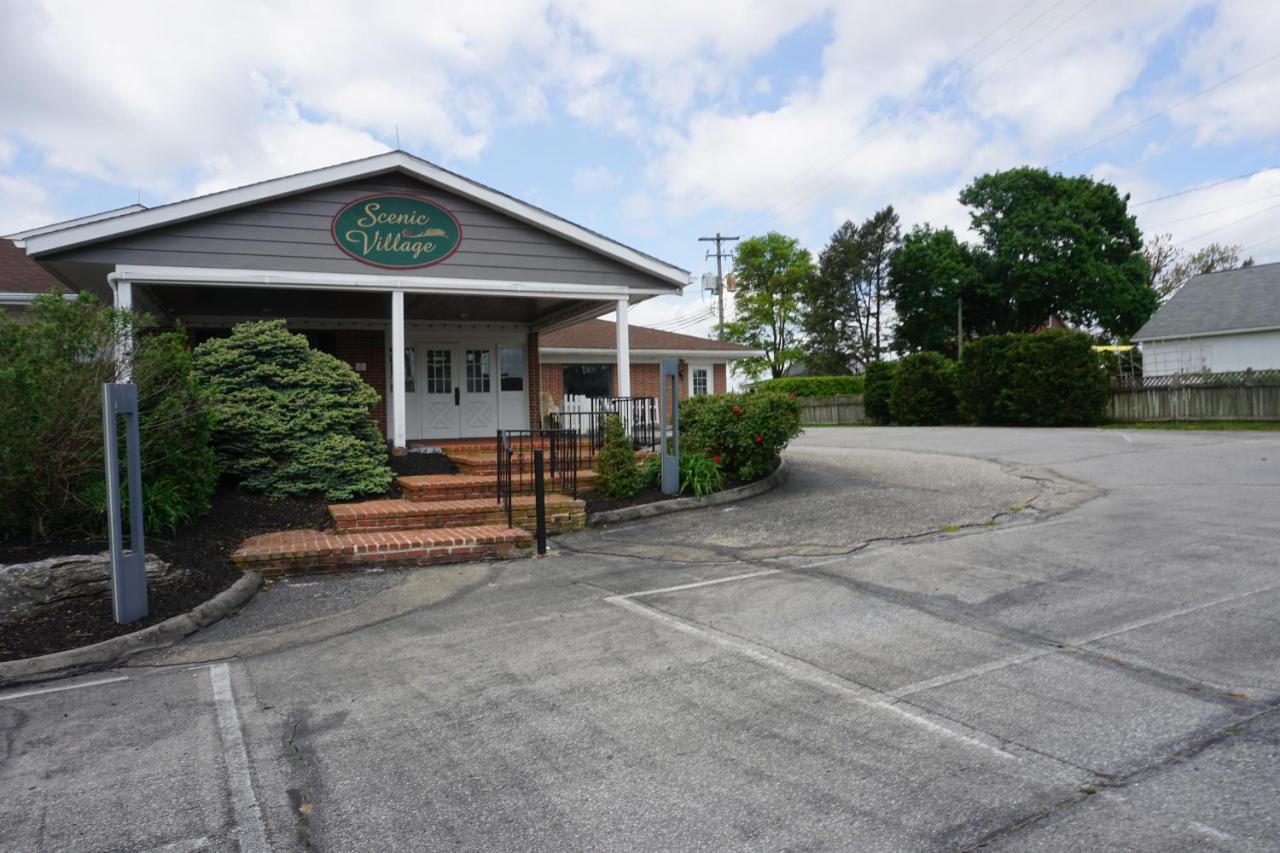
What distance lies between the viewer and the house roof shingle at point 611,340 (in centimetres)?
2353

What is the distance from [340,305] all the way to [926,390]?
68.8ft

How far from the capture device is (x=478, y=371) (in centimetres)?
1667

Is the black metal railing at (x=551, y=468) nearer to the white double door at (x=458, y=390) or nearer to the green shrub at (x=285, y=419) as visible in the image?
the green shrub at (x=285, y=419)

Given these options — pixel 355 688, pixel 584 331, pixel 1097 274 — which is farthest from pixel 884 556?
pixel 1097 274

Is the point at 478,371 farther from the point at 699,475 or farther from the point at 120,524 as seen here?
the point at 120,524

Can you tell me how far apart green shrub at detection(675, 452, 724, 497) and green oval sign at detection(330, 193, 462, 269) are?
5068mm

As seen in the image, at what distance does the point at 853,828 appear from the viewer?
9.71 feet

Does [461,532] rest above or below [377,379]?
below

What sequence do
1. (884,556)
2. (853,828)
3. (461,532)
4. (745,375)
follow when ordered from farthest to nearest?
1. (745,375)
2. (461,532)
3. (884,556)
4. (853,828)

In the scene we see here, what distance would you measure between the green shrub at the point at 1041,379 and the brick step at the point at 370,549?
20820 millimetres

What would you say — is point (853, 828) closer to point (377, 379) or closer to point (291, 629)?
point (291, 629)

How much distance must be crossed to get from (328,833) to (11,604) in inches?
176

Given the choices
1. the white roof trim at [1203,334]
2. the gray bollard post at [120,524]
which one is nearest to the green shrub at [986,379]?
the white roof trim at [1203,334]

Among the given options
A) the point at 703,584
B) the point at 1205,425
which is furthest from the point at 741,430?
the point at 1205,425
